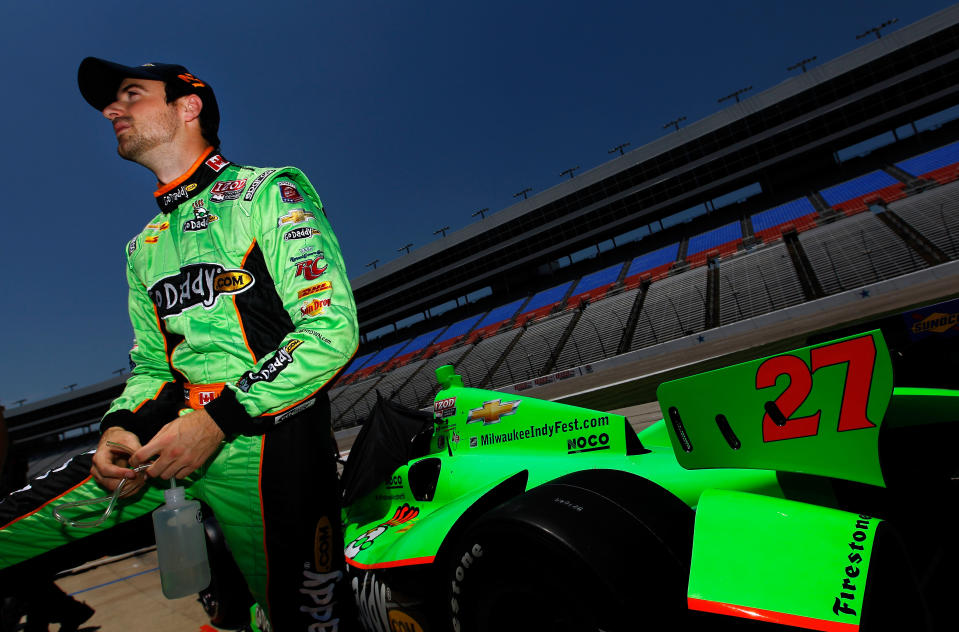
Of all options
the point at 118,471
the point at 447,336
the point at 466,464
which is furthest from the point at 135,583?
the point at 447,336

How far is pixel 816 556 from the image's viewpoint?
1.11 m

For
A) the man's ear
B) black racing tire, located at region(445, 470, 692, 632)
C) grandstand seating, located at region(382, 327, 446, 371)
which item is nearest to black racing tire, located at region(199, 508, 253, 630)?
black racing tire, located at region(445, 470, 692, 632)

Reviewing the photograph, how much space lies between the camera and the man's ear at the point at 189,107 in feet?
4.83

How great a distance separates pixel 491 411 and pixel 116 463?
2063 mm

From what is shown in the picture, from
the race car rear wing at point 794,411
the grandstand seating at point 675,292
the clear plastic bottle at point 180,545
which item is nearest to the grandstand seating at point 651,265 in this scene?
the grandstand seating at point 675,292

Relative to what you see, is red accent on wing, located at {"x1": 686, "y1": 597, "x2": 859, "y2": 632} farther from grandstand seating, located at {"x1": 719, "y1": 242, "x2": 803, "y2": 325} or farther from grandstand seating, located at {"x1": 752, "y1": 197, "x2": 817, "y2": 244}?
grandstand seating, located at {"x1": 752, "y1": 197, "x2": 817, "y2": 244}

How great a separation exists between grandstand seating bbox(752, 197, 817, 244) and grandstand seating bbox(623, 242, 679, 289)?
408 centimetres

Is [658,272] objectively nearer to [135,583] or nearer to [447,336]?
[447,336]

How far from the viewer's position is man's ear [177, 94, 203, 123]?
4.83 ft

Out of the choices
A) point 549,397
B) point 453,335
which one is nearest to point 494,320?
point 453,335

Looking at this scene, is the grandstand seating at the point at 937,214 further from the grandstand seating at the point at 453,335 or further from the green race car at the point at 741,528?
the grandstand seating at the point at 453,335

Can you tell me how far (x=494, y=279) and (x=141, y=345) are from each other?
1317 inches

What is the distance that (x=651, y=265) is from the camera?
27.2 metres

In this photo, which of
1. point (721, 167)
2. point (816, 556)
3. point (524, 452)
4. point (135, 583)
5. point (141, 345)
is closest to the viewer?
point (816, 556)
